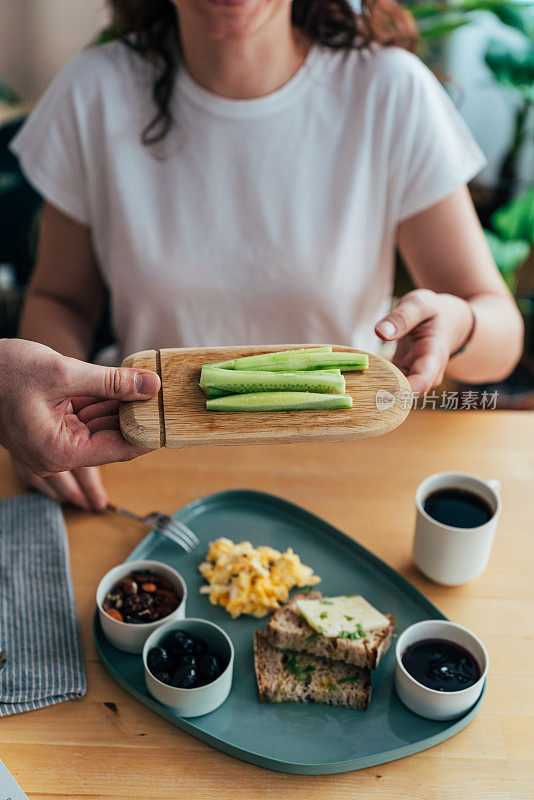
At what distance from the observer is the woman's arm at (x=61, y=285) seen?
6.41ft

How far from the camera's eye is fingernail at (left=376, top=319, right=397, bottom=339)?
1229 mm

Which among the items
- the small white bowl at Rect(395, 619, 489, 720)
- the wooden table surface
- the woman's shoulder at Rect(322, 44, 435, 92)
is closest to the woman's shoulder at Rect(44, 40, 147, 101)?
the woman's shoulder at Rect(322, 44, 435, 92)

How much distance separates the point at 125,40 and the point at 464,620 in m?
1.61

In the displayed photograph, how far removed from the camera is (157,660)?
3.80 feet

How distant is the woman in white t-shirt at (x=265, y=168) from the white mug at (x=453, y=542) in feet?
1.48

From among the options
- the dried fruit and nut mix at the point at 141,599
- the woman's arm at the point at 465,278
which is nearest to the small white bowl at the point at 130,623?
the dried fruit and nut mix at the point at 141,599

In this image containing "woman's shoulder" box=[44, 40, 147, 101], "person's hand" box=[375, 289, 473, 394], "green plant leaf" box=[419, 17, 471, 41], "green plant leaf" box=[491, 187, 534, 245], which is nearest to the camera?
"person's hand" box=[375, 289, 473, 394]

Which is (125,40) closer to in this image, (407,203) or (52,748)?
(407,203)

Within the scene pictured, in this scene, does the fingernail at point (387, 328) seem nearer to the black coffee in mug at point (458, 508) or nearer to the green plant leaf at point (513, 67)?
the black coffee in mug at point (458, 508)

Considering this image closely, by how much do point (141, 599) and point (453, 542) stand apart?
570 millimetres

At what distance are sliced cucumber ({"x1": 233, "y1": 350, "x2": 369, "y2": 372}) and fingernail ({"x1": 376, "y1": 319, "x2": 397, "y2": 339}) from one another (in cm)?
7

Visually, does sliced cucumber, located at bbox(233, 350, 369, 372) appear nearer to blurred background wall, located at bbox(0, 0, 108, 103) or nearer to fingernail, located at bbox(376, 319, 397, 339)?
fingernail, located at bbox(376, 319, 397, 339)

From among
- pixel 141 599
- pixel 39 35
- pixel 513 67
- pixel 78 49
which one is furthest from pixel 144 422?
pixel 39 35

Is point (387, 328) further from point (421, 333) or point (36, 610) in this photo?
point (36, 610)
